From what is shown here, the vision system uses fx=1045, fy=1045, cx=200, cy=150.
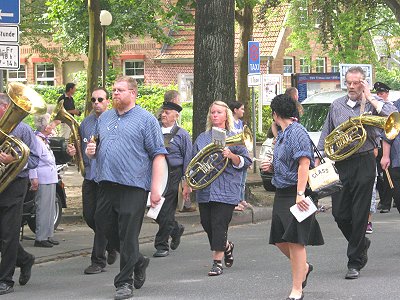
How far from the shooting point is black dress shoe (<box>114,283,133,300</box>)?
28.7 feet

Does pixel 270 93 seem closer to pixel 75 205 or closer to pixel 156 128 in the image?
pixel 75 205

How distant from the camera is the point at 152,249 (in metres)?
12.4

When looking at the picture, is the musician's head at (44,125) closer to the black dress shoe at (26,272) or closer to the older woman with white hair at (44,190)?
the older woman with white hair at (44,190)

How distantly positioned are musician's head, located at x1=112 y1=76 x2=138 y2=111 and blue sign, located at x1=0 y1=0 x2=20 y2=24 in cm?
373

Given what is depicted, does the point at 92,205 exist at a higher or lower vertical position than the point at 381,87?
lower

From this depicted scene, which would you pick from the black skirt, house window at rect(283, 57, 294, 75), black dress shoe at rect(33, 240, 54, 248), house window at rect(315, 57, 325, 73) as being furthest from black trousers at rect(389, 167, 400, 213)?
house window at rect(315, 57, 325, 73)

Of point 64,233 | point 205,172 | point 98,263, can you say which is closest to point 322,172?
point 205,172

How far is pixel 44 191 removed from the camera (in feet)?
40.6

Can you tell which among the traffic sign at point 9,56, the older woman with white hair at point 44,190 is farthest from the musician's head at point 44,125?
the traffic sign at point 9,56

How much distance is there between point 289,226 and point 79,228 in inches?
241

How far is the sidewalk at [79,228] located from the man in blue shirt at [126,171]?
2710 millimetres

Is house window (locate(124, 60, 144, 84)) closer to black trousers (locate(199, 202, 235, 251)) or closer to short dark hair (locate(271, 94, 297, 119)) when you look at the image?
black trousers (locate(199, 202, 235, 251))

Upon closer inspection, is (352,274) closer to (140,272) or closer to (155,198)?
(140,272)

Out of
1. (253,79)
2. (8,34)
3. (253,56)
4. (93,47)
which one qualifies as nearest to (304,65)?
(93,47)
